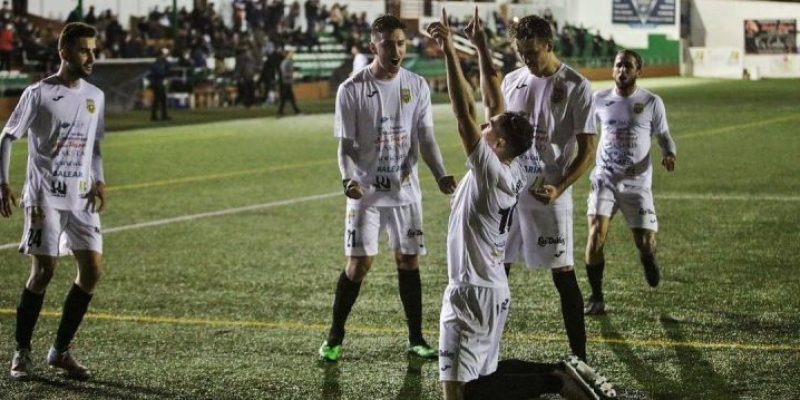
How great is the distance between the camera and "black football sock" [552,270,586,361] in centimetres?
754

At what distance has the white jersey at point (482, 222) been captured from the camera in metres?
6.09

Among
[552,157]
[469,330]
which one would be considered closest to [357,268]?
[552,157]

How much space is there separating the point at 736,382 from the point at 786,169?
13575 mm

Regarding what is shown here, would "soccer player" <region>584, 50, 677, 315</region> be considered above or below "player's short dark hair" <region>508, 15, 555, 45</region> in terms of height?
below

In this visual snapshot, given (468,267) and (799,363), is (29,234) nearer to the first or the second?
(468,267)

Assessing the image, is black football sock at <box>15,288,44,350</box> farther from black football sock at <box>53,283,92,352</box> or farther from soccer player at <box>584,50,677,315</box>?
soccer player at <box>584,50,677,315</box>

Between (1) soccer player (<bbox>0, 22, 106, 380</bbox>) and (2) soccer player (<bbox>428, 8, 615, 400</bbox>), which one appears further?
(1) soccer player (<bbox>0, 22, 106, 380</bbox>)

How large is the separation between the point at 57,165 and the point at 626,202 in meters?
4.45

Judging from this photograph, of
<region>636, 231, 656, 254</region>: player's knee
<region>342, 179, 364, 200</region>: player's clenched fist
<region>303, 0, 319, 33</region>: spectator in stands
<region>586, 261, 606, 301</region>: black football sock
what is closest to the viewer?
<region>342, 179, 364, 200</region>: player's clenched fist

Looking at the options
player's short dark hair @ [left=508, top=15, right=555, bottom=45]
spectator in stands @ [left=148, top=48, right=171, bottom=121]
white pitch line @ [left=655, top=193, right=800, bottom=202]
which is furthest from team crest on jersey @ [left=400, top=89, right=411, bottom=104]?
spectator in stands @ [left=148, top=48, right=171, bottom=121]

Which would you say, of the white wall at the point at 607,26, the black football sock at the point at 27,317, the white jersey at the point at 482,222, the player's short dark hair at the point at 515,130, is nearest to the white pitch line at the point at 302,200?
the black football sock at the point at 27,317

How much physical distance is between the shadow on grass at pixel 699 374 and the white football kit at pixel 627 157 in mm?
1508

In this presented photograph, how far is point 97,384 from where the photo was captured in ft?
24.9

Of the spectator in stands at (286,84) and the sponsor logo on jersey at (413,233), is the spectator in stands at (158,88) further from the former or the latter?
the sponsor logo on jersey at (413,233)
